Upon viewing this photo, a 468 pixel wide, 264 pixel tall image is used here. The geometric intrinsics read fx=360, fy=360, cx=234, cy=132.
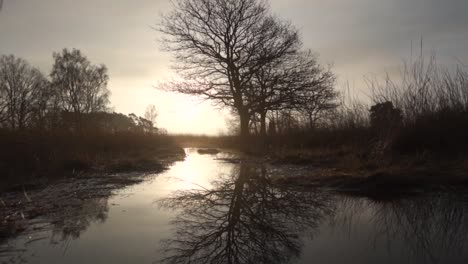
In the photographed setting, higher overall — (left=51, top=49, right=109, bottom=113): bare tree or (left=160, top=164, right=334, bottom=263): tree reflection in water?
(left=51, top=49, right=109, bottom=113): bare tree

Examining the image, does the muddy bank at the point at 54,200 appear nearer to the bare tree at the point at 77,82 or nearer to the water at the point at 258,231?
the water at the point at 258,231

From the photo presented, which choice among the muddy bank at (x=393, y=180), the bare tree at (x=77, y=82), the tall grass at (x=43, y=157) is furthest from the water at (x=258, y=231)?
the bare tree at (x=77, y=82)

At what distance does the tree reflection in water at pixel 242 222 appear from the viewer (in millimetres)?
2910

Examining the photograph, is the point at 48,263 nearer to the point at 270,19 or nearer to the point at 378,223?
the point at 378,223

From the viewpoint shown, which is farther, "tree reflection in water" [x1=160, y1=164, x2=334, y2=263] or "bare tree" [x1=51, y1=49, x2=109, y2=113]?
"bare tree" [x1=51, y1=49, x2=109, y2=113]

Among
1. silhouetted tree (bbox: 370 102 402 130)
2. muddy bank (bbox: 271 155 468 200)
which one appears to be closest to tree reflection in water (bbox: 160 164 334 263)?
muddy bank (bbox: 271 155 468 200)

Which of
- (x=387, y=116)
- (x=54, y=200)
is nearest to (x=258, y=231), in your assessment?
(x=54, y=200)

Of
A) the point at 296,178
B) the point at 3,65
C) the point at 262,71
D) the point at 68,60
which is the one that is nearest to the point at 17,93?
the point at 3,65

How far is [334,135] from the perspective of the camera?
1246 cm

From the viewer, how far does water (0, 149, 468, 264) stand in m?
2.82

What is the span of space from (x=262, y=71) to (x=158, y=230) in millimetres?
15990

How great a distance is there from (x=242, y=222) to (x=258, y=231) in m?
0.36

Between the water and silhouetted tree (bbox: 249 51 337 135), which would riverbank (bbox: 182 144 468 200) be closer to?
the water

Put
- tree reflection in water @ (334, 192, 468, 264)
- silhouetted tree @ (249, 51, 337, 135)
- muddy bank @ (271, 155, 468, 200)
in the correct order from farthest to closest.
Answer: silhouetted tree @ (249, 51, 337, 135) < muddy bank @ (271, 155, 468, 200) < tree reflection in water @ (334, 192, 468, 264)
